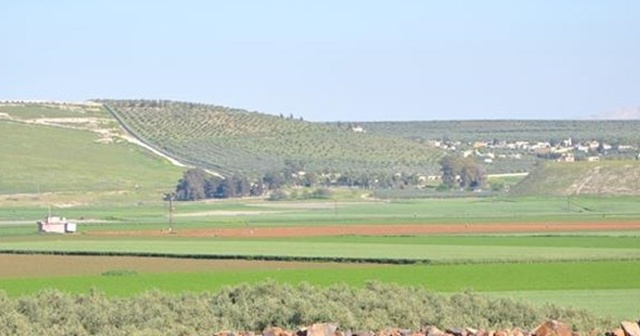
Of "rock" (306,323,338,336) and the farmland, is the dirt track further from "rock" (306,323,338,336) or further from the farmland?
"rock" (306,323,338,336)

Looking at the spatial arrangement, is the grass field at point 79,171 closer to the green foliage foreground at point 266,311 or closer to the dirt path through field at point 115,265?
the dirt path through field at point 115,265

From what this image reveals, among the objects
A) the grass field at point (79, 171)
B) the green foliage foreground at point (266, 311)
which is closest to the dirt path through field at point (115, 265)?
the green foliage foreground at point (266, 311)

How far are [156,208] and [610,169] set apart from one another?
39018mm

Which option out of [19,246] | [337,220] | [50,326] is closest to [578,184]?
[337,220]

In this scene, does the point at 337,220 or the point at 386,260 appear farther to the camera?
the point at 337,220

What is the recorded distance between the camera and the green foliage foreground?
2777cm

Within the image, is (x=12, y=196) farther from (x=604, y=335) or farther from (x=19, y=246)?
(x=604, y=335)

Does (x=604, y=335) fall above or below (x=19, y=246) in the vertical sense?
above

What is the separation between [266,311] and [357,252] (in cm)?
3604

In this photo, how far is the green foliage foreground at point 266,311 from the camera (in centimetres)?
2777

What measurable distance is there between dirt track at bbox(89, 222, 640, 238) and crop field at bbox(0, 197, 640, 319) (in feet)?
0.27

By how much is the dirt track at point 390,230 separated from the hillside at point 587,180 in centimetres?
4928

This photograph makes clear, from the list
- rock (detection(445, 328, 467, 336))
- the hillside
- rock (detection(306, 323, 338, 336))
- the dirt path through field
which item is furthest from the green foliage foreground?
the hillside

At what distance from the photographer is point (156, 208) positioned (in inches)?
5468
